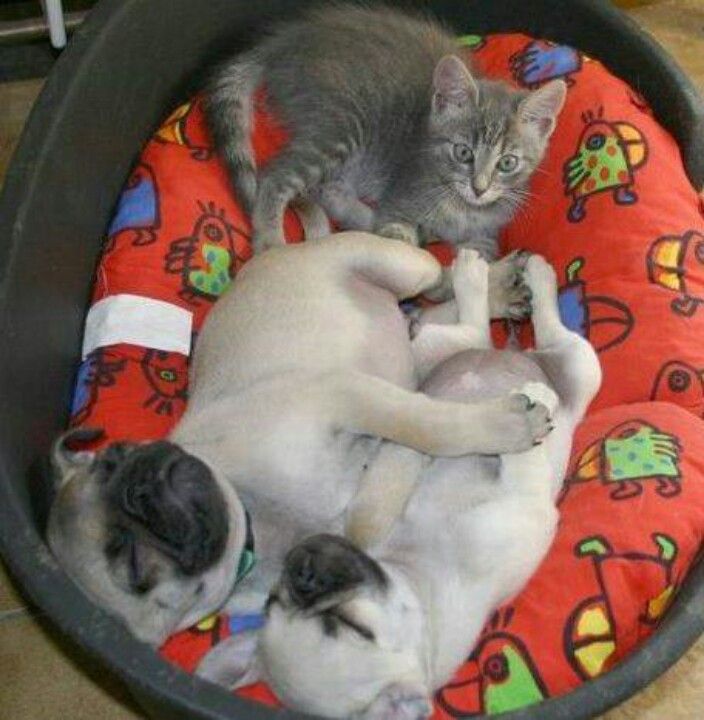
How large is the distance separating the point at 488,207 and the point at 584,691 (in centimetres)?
136

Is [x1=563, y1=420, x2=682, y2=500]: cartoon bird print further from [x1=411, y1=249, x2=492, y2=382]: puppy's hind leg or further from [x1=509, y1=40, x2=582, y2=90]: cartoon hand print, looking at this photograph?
[x1=509, y1=40, x2=582, y2=90]: cartoon hand print

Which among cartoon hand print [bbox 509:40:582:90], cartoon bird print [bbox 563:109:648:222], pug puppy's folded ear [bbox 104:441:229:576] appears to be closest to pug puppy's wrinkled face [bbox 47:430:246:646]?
pug puppy's folded ear [bbox 104:441:229:576]

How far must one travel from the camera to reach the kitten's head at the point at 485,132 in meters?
2.51

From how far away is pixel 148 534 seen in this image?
1.66 metres

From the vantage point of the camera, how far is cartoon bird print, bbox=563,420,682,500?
6.56ft

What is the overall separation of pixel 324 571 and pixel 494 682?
0.43 meters

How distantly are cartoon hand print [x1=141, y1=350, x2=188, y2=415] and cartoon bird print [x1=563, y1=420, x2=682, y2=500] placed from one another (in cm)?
88

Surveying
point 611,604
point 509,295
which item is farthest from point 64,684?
point 509,295

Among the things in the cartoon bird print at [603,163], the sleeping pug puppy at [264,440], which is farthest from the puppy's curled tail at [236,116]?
the cartoon bird print at [603,163]

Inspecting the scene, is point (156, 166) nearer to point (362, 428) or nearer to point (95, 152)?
point (95, 152)

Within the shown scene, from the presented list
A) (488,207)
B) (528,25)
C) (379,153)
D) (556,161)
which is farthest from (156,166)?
(528,25)

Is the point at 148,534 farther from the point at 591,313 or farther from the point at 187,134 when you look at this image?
the point at 187,134

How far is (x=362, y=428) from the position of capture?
74.7 inches

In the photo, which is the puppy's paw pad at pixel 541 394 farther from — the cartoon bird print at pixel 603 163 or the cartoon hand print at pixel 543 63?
the cartoon hand print at pixel 543 63
